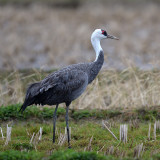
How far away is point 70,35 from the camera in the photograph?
20547 millimetres

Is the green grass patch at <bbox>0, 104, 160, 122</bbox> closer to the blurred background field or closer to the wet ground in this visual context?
the blurred background field

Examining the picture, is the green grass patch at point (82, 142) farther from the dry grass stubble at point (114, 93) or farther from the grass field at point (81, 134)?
the dry grass stubble at point (114, 93)

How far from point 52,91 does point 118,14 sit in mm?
18492

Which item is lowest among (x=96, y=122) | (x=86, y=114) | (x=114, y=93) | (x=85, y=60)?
(x=96, y=122)

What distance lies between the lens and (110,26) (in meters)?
22.1

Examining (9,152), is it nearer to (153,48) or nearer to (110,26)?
(153,48)

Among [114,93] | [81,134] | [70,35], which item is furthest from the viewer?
[70,35]

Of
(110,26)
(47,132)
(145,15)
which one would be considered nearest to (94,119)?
(47,132)

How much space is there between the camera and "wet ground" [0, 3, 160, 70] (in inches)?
667

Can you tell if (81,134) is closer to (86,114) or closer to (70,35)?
(86,114)

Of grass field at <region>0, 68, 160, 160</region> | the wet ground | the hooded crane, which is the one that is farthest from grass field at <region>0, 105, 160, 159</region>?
the wet ground

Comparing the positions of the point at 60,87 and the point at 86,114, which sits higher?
the point at 60,87

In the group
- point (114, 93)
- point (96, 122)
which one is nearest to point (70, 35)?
point (114, 93)

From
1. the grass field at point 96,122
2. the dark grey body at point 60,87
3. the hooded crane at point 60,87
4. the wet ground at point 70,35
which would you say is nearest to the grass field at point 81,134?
the grass field at point 96,122
